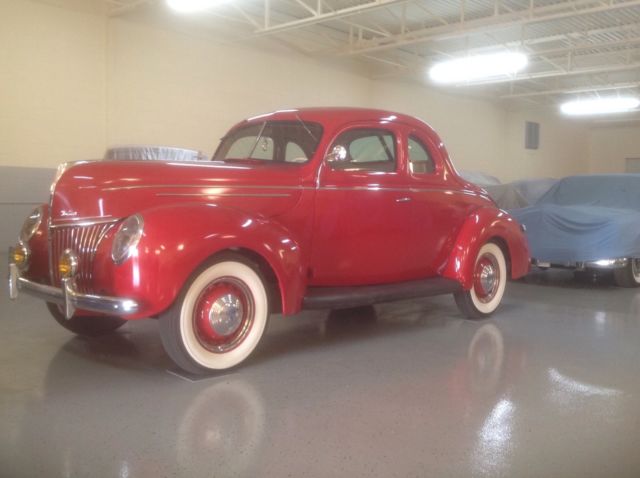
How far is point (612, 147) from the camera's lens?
25547 mm

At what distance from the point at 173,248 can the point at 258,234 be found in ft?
1.88

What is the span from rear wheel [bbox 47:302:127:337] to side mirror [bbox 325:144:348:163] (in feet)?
6.50

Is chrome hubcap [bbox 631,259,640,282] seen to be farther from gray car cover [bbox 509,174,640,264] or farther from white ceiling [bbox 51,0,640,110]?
white ceiling [bbox 51,0,640,110]

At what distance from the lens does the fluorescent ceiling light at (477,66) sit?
1223 cm

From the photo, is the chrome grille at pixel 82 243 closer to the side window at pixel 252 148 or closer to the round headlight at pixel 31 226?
the round headlight at pixel 31 226

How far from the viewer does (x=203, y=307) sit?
3602 mm

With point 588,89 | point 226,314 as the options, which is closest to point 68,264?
point 226,314

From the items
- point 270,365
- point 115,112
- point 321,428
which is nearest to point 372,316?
point 270,365

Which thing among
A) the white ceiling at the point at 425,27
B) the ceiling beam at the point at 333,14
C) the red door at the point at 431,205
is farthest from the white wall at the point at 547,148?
the red door at the point at 431,205

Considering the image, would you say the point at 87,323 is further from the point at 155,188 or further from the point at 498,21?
the point at 498,21

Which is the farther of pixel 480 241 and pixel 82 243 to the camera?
pixel 480 241

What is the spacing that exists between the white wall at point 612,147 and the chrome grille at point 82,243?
25219 mm

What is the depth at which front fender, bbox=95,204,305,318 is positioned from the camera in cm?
329

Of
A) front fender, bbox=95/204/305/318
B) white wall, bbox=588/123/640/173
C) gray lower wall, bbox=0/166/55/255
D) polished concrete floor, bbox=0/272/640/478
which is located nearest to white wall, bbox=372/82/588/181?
white wall, bbox=588/123/640/173
